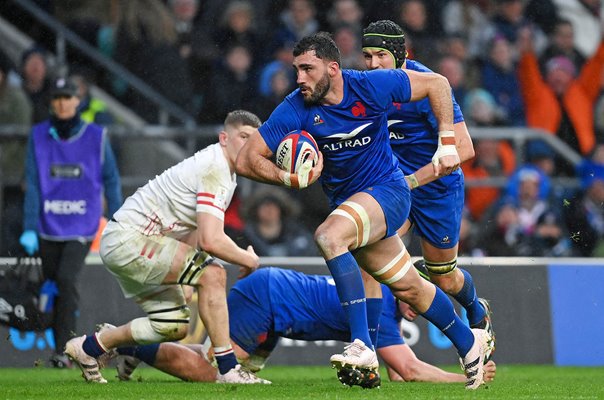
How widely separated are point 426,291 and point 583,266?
4.30 metres

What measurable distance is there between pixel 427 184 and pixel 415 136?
377 mm

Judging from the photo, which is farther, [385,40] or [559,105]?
[559,105]

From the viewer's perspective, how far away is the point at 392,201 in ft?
26.1

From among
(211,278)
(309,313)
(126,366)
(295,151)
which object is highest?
(295,151)

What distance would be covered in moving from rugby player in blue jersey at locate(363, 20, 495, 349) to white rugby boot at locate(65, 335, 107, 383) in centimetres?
244

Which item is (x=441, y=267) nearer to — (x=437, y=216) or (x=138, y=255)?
(x=437, y=216)

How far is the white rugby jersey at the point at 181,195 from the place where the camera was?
8531 mm

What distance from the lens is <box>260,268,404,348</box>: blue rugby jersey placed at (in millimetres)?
8914

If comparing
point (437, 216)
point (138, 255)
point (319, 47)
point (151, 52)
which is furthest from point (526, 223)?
point (319, 47)

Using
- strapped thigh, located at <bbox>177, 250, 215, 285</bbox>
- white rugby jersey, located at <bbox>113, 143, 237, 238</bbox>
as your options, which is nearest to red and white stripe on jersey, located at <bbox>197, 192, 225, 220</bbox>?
white rugby jersey, located at <bbox>113, 143, 237, 238</bbox>

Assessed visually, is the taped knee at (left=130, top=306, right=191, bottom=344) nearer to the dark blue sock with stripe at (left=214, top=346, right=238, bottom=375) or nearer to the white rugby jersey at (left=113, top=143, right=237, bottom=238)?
the dark blue sock with stripe at (left=214, top=346, right=238, bottom=375)

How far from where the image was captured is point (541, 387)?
28.0 feet

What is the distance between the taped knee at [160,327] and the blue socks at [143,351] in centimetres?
22

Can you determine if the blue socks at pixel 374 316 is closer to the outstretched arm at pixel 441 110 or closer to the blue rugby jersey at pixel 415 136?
the outstretched arm at pixel 441 110
